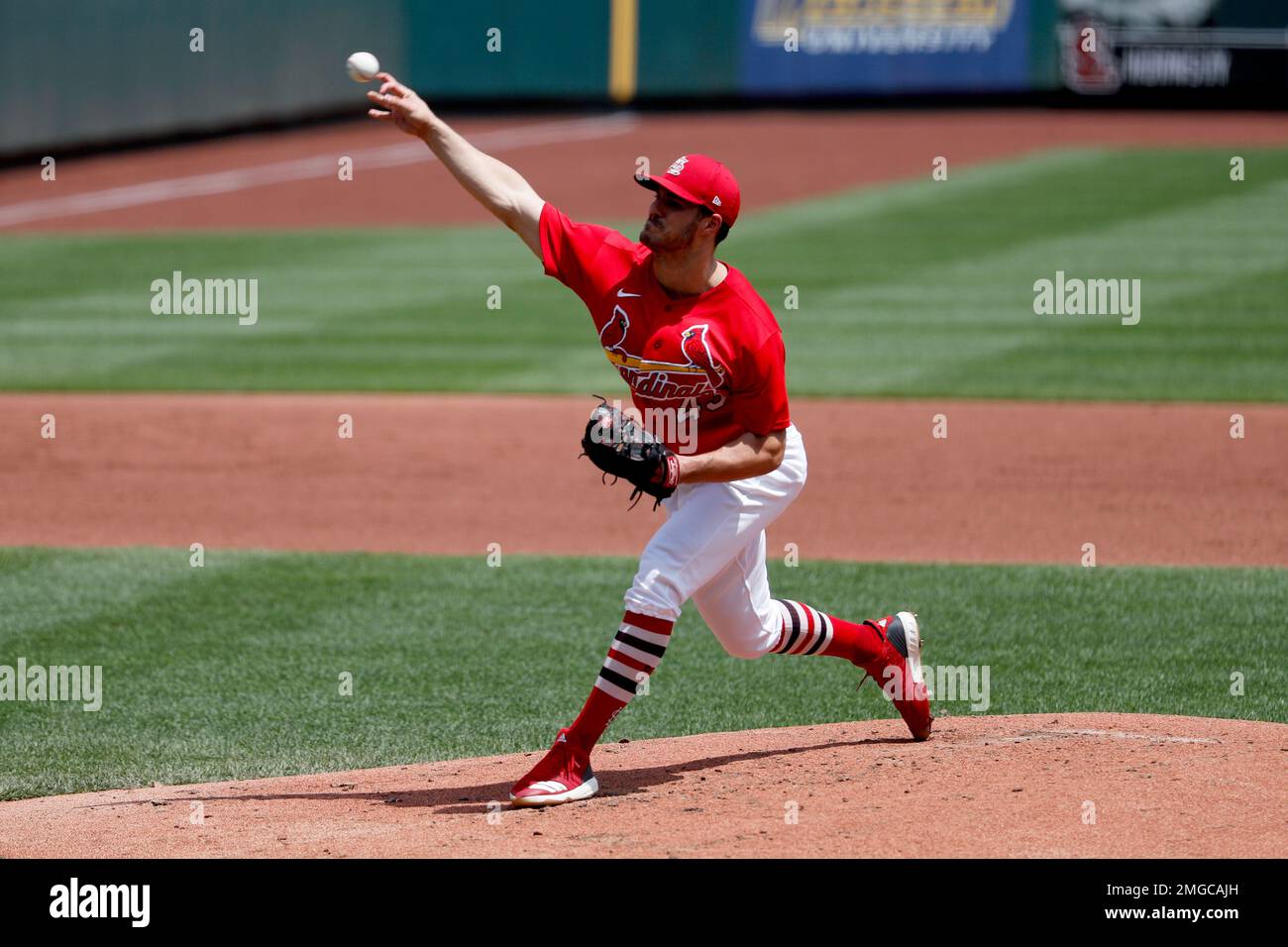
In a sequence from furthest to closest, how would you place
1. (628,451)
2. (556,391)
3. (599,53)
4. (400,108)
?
(599,53) < (556,391) < (400,108) < (628,451)

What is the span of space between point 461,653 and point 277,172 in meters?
20.0

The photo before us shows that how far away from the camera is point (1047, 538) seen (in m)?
9.60

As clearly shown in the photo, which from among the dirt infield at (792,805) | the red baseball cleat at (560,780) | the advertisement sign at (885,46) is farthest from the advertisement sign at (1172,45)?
the red baseball cleat at (560,780)

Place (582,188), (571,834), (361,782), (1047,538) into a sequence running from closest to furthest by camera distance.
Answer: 1. (571,834)
2. (361,782)
3. (1047,538)
4. (582,188)

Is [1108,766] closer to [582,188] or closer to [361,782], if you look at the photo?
[361,782]

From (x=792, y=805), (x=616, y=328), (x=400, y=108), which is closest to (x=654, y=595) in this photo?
(x=792, y=805)

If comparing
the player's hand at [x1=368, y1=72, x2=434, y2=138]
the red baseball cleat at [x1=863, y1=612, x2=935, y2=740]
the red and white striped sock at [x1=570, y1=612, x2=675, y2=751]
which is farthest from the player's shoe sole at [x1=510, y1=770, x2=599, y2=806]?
the player's hand at [x1=368, y1=72, x2=434, y2=138]

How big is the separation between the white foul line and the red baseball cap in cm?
1839

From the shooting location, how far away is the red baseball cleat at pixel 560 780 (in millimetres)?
5438

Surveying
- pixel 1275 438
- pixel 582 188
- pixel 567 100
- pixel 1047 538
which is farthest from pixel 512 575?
pixel 567 100

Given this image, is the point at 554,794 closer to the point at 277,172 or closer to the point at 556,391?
the point at 556,391

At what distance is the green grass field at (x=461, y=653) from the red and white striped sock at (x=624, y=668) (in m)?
1.10

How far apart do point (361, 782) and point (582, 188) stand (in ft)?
60.3

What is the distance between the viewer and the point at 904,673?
6.29m
